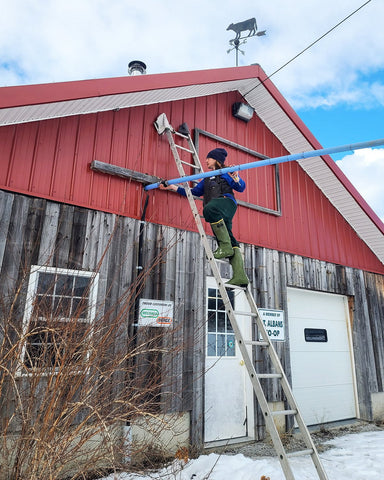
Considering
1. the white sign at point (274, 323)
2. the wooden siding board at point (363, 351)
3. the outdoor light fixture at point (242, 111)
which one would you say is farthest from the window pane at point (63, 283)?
the wooden siding board at point (363, 351)

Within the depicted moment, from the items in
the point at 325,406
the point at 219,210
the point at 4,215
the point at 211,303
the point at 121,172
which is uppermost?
the point at 121,172

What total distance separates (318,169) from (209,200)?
4352 mm

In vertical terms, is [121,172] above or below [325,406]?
above

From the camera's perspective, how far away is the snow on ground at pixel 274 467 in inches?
164

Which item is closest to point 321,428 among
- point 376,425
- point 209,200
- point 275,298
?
point 376,425

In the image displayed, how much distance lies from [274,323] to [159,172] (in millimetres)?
3283

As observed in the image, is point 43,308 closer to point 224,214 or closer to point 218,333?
point 224,214

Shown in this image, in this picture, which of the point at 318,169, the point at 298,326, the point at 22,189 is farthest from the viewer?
the point at 318,169

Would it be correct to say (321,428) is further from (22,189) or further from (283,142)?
(22,189)

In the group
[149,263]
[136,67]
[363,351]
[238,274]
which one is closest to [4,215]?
[149,263]

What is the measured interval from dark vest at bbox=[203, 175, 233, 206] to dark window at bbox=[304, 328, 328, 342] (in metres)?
4.05

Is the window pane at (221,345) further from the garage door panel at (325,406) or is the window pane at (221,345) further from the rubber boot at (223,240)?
the rubber boot at (223,240)

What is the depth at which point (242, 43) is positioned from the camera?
8656 mm

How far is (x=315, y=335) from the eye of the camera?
739 centimetres
